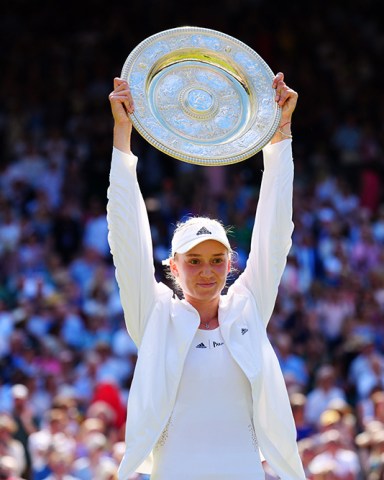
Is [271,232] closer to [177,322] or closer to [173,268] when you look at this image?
[173,268]

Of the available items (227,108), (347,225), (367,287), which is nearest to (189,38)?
(227,108)

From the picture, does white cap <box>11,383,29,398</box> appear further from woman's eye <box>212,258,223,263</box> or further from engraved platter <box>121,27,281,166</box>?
woman's eye <box>212,258,223,263</box>

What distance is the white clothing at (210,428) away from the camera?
4789 millimetres

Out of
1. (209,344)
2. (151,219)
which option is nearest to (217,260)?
(209,344)

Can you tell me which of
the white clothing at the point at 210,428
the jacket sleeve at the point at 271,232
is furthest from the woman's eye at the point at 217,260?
the white clothing at the point at 210,428

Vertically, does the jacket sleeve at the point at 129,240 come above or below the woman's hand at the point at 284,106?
below

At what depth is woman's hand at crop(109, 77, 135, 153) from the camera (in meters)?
5.06

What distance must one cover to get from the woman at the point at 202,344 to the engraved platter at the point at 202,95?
0.12 metres

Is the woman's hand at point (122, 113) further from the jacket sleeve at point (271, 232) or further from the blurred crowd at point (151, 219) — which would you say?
the blurred crowd at point (151, 219)

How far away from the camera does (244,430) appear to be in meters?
4.89

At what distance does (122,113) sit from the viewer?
5098 mm

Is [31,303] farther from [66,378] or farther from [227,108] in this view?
[227,108]

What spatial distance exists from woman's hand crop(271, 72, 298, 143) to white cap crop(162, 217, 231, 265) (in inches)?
18.5

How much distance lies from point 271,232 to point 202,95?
72cm
